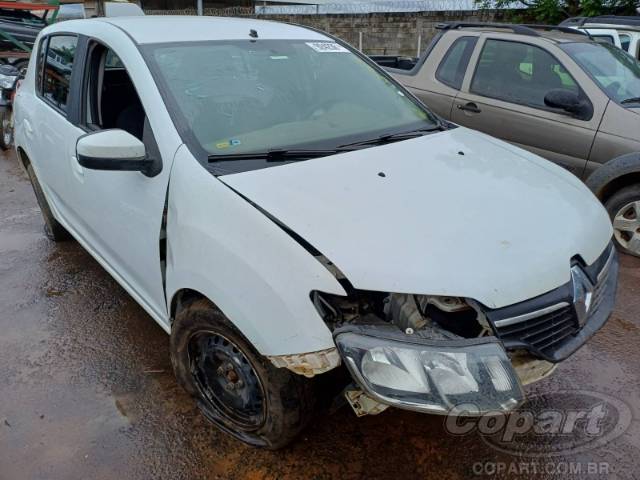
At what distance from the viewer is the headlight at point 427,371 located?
1.61 meters

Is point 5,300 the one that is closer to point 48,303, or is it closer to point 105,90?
point 48,303

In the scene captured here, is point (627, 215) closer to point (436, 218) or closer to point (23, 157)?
point (436, 218)

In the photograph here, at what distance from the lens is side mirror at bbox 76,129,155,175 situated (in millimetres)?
2090

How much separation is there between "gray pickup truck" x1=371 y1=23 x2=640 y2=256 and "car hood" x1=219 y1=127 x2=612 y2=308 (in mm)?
1925

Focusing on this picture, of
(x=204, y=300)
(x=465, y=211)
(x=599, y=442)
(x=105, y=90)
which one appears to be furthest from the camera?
(x=105, y=90)

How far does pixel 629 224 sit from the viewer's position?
3990 millimetres

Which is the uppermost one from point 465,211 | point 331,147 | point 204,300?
point 331,147

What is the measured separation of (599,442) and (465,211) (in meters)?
1.30

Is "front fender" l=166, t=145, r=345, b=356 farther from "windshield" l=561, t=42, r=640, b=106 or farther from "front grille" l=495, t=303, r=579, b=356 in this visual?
"windshield" l=561, t=42, r=640, b=106

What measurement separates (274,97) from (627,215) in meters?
3.11

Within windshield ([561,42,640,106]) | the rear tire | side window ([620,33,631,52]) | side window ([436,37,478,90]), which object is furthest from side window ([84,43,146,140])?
side window ([620,33,631,52])

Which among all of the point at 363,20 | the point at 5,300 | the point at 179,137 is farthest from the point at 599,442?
the point at 363,20

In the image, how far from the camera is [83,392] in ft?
8.48

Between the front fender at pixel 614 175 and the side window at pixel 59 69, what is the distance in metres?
3.78
